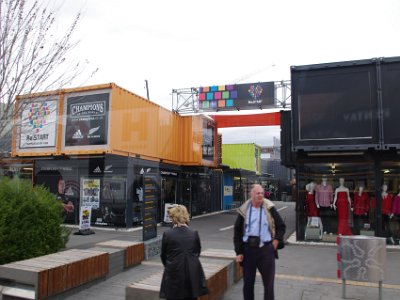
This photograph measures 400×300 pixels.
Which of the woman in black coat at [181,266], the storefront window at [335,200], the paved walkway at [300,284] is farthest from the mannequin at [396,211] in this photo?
the woman in black coat at [181,266]

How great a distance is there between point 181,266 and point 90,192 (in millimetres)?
12141

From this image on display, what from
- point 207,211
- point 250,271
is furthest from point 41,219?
point 207,211

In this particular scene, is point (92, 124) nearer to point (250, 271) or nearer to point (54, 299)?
point (54, 299)

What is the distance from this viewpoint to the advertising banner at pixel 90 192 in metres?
15.8

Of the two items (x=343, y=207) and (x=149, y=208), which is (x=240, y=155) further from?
(x=149, y=208)

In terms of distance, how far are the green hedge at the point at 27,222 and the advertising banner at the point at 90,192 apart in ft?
26.1

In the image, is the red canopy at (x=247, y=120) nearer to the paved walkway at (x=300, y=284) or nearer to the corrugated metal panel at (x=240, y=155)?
the paved walkway at (x=300, y=284)

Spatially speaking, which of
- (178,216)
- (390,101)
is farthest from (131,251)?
(390,101)

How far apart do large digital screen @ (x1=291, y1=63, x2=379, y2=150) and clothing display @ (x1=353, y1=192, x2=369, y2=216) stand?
1678 mm

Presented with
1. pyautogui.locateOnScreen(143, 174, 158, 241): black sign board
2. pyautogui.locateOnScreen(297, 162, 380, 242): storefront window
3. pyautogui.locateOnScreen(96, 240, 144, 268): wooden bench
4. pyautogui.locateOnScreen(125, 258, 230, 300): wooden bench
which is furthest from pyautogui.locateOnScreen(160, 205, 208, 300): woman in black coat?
pyautogui.locateOnScreen(297, 162, 380, 242): storefront window

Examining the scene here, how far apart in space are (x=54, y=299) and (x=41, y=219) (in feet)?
6.00

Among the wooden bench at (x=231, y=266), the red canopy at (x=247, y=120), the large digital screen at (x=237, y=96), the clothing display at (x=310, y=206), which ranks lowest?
the wooden bench at (x=231, y=266)

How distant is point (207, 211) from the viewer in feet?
77.7

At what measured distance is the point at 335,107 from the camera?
12.0m
